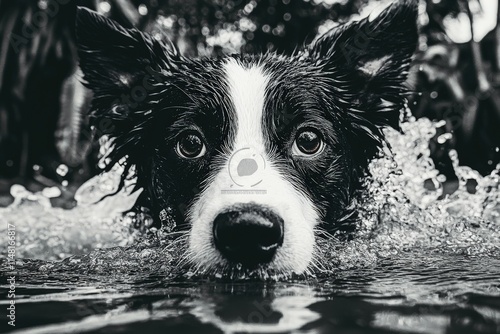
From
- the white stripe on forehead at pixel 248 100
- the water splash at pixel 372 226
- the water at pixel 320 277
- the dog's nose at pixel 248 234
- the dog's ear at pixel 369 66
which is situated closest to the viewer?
the water at pixel 320 277

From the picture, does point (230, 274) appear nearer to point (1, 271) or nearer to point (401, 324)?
point (401, 324)

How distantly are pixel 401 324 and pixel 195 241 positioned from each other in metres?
1.59

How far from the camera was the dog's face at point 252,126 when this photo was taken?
3189mm

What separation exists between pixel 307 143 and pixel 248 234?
3.41ft

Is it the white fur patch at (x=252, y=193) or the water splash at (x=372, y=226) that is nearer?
the white fur patch at (x=252, y=193)

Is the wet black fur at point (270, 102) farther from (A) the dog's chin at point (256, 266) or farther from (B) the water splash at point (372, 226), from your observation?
(A) the dog's chin at point (256, 266)

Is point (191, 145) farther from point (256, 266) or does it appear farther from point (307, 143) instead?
point (256, 266)

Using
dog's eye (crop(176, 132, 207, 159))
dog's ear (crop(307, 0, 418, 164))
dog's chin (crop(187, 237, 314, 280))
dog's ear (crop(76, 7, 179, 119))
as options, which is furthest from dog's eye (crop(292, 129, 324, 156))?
dog's ear (crop(76, 7, 179, 119))

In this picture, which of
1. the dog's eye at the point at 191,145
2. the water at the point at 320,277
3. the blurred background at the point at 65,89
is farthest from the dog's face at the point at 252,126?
the blurred background at the point at 65,89

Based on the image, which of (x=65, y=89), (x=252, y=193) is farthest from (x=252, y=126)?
(x=65, y=89)

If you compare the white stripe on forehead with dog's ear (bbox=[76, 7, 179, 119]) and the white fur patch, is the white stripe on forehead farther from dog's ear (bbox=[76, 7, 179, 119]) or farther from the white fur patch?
dog's ear (bbox=[76, 7, 179, 119])

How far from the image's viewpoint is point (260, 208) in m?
2.99

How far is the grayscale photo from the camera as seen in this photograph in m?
2.32

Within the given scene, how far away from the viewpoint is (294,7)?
1436 cm
